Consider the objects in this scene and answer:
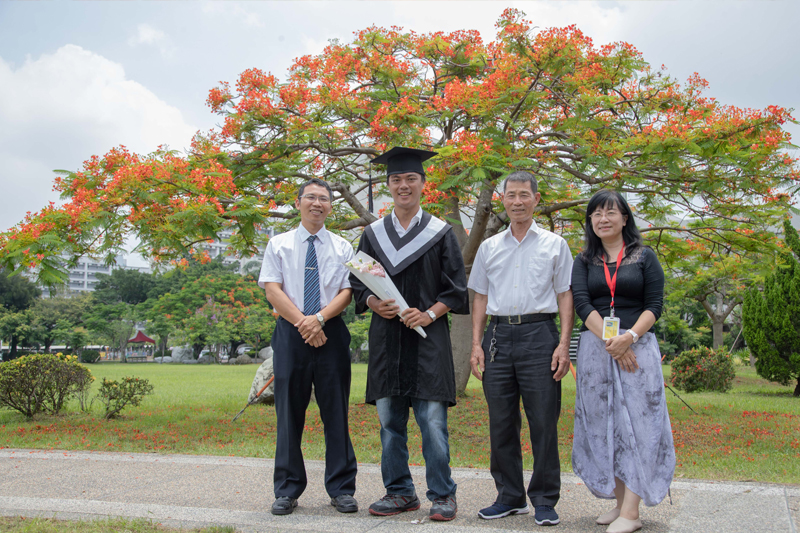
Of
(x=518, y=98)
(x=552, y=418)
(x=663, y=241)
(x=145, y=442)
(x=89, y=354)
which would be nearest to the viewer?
(x=552, y=418)

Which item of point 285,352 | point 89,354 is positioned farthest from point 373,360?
point 89,354

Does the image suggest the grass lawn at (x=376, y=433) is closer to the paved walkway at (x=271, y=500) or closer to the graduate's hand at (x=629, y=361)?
the paved walkway at (x=271, y=500)

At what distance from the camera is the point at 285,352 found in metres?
3.91

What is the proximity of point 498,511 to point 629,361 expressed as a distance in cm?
123

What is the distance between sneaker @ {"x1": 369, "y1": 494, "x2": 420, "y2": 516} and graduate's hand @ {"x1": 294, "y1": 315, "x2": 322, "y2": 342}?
1166mm

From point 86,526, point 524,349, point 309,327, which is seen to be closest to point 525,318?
point 524,349

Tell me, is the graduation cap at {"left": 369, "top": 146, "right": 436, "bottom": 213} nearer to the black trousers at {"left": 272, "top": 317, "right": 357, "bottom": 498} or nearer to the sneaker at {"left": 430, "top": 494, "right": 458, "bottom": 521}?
the black trousers at {"left": 272, "top": 317, "right": 357, "bottom": 498}

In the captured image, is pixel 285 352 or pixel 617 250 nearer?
pixel 617 250

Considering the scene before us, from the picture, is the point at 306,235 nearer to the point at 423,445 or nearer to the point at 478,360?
the point at 478,360

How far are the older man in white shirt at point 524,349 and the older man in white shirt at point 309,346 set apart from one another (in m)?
0.95

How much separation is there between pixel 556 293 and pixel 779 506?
199 centimetres

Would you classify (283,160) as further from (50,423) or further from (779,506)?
(779,506)

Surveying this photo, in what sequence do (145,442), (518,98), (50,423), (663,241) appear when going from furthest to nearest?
(663,241) → (50,423) → (518,98) → (145,442)

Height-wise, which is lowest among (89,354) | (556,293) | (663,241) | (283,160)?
(89,354)
